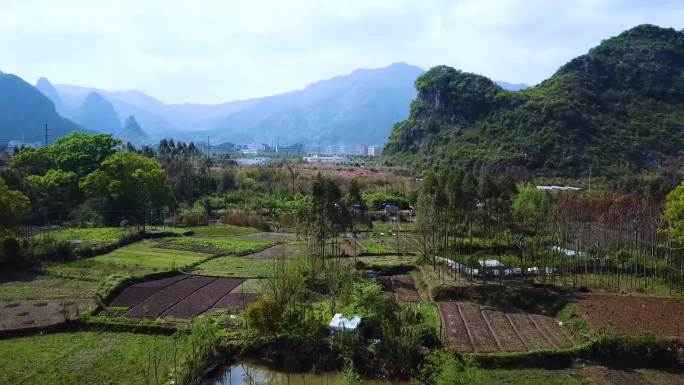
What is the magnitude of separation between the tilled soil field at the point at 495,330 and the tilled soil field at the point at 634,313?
1.98m

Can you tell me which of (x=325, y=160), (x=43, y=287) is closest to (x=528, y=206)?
(x=43, y=287)

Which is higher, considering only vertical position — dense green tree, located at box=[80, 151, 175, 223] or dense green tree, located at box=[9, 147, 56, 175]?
dense green tree, located at box=[9, 147, 56, 175]

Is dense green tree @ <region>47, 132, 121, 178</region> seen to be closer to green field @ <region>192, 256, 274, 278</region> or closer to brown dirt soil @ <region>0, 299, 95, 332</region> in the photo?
green field @ <region>192, 256, 274, 278</region>

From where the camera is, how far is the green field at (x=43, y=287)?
82.4 ft

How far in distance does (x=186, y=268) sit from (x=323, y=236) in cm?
938

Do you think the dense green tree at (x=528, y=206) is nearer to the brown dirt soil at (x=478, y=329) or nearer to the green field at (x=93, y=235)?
the brown dirt soil at (x=478, y=329)

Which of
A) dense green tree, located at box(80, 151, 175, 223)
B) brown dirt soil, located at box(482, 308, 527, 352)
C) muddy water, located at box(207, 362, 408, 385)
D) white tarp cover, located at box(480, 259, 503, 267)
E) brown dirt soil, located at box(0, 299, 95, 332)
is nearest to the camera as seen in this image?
muddy water, located at box(207, 362, 408, 385)

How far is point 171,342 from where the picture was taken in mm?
19781

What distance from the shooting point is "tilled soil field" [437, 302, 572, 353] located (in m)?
19.2

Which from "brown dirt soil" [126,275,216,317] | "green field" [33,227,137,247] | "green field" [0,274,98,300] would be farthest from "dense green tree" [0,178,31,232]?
"brown dirt soil" [126,275,216,317]

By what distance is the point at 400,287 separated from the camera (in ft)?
90.8

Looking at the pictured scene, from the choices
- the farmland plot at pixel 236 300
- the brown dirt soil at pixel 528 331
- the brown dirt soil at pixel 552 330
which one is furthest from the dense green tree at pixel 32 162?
the brown dirt soil at pixel 552 330

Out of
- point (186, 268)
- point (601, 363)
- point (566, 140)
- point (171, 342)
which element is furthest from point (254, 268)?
point (566, 140)

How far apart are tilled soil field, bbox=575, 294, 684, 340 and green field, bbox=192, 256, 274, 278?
16.7m
